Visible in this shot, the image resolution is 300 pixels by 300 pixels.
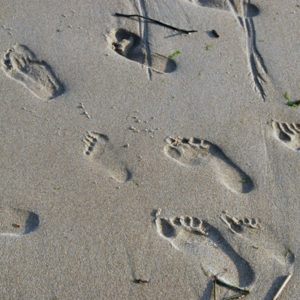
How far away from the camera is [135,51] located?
8.44 ft

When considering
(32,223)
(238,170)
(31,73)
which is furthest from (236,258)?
(31,73)

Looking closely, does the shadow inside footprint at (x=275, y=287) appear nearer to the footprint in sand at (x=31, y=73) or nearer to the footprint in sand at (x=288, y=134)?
the footprint in sand at (x=288, y=134)

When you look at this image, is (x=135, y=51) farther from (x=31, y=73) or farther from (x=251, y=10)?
(x=251, y=10)

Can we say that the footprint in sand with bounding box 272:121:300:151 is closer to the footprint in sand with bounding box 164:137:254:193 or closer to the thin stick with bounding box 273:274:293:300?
the footprint in sand with bounding box 164:137:254:193

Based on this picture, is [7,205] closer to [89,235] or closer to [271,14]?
[89,235]

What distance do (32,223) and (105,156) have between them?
0.61 m

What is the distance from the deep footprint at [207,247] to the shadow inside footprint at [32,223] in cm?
72

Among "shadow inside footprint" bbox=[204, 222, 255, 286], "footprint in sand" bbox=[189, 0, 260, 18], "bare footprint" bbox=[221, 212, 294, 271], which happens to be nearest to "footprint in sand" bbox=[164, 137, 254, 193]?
"bare footprint" bbox=[221, 212, 294, 271]

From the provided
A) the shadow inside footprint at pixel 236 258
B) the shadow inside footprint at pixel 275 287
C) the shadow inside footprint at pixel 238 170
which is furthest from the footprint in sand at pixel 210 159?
the shadow inside footprint at pixel 275 287

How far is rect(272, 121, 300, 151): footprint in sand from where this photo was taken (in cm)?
238

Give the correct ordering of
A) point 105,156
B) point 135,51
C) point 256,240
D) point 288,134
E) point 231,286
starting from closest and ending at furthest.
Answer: point 231,286 → point 256,240 → point 105,156 → point 288,134 → point 135,51

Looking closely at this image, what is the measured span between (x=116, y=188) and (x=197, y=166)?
0.55 m

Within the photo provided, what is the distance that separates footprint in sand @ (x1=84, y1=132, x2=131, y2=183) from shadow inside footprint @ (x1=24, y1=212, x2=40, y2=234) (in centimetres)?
48

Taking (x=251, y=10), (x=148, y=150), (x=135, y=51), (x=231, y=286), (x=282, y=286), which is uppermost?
(x=251, y=10)
